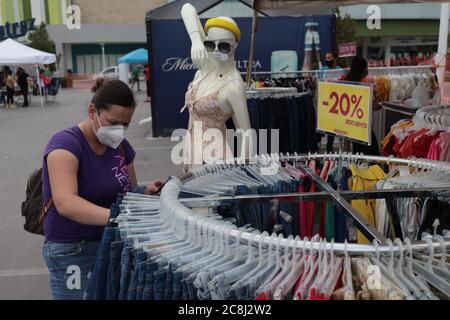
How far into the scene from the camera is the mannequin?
10.6 ft

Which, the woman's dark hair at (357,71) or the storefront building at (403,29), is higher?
the storefront building at (403,29)

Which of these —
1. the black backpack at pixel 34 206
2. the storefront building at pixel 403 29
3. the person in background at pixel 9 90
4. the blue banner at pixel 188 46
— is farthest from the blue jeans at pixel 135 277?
the storefront building at pixel 403 29

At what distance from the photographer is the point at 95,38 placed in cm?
3709

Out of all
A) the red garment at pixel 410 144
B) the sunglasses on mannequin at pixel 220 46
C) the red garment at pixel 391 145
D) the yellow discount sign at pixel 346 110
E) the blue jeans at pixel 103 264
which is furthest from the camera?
the red garment at pixel 391 145

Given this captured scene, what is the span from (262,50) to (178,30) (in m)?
1.80

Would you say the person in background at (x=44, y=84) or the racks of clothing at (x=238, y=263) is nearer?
the racks of clothing at (x=238, y=263)

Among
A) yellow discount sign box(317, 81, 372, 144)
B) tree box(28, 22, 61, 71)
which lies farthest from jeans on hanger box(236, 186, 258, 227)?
tree box(28, 22, 61, 71)

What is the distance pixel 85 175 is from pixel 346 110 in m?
1.71

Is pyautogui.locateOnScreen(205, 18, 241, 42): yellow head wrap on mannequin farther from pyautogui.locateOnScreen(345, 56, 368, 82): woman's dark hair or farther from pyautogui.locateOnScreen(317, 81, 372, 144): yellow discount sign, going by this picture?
pyautogui.locateOnScreen(345, 56, 368, 82): woman's dark hair

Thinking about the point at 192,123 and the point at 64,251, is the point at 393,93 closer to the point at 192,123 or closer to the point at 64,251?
the point at 192,123

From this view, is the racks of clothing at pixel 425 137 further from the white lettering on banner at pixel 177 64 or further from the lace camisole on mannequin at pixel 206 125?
the white lettering on banner at pixel 177 64

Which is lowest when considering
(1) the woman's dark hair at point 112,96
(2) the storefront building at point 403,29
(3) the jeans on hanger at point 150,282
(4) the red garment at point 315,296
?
(3) the jeans on hanger at point 150,282

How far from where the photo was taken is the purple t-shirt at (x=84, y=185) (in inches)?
80.0

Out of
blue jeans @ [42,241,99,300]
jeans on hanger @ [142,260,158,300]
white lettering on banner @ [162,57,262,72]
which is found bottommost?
blue jeans @ [42,241,99,300]
